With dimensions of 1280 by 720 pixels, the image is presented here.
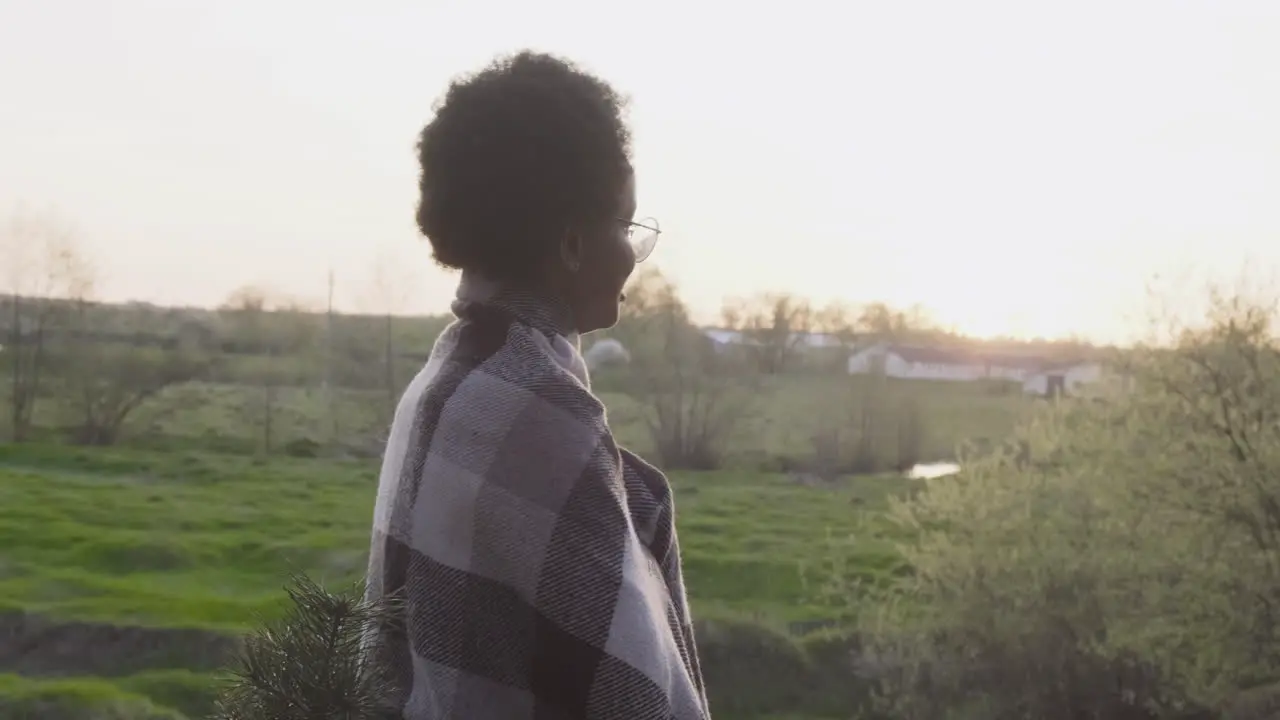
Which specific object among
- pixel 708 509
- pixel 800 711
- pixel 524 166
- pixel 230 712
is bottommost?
pixel 800 711

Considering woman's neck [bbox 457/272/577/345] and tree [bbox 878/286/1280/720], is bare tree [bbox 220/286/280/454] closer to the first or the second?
tree [bbox 878/286/1280/720]

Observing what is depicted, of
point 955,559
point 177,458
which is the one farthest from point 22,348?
point 955,559

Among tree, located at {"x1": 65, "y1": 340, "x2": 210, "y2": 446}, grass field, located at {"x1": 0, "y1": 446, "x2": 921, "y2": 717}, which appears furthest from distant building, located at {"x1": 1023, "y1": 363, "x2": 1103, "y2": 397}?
tree, located at {"x1": 65, "y1": 340, "x2": 210, "y2": 446}

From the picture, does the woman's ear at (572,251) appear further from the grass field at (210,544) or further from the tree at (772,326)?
the tree at (772,326)

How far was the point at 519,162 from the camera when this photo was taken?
3.69 feet

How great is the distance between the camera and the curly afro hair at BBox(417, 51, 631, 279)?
1129 mm

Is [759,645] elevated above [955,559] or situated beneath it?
situated beneath

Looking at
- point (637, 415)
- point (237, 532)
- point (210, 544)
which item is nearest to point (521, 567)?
point (210, 544)

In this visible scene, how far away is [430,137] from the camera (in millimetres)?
1173

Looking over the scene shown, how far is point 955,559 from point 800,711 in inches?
83.7

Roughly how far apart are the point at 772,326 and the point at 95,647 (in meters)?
8.21

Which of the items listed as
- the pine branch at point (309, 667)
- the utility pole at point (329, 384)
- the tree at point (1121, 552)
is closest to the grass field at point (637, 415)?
the utility pole at point (329, 384)

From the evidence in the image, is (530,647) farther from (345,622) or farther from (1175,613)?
(1175,613)

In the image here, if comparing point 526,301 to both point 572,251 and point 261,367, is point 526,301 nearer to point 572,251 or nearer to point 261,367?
point 572,251
